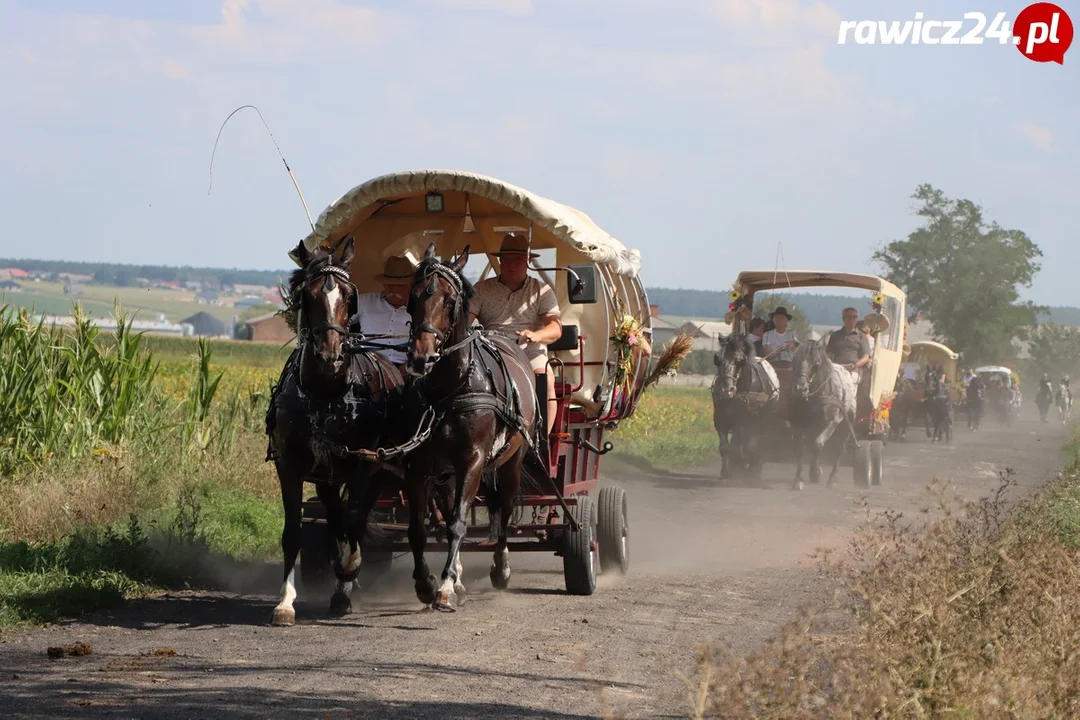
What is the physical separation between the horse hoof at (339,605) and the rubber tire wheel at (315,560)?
88 cm

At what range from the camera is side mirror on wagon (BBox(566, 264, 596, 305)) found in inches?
365

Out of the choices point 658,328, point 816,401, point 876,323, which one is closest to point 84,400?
point 816,401

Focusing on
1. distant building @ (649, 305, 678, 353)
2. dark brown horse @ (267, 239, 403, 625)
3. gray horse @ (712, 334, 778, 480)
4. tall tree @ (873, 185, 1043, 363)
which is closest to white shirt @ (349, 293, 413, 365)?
dark brown horse @ (267, 239, 403, 625)

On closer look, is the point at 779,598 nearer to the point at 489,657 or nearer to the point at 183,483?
the point at 489,657

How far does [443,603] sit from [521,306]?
2294 millimetres

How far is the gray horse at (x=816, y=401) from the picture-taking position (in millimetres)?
18078

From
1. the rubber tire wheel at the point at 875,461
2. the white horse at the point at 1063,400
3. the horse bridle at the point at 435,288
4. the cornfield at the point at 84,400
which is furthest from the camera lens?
the white horse at the point at 1063,400

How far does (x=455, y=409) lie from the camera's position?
8047mm

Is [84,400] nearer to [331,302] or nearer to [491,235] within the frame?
[491,235]

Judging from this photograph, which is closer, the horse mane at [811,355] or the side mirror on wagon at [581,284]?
the side mirror on wagon at [581,284]

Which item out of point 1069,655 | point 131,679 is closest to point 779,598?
point 1069,655

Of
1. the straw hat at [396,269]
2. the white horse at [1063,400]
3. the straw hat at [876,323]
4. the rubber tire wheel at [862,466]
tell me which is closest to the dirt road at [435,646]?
the straw hat at [396,269]

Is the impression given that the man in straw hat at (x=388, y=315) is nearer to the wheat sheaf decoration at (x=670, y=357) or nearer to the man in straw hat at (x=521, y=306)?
the man in straw hat at (x=521, y=306)

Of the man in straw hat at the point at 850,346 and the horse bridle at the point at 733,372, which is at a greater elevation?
the man in straw hat at the point at 850,346
